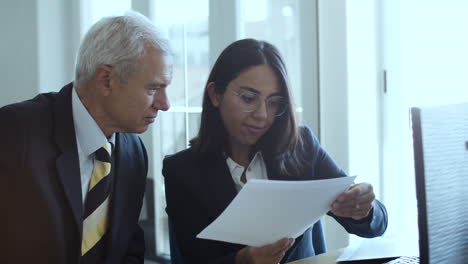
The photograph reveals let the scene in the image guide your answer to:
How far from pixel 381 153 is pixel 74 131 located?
150 centimetres

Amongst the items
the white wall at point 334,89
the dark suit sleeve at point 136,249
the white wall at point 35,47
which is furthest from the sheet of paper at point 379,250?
the white wall at point 35,47

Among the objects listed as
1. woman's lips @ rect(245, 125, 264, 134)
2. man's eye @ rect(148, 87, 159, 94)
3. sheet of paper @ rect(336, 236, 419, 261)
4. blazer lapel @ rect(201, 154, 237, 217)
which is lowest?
sheet of paper @ rect(336, 236, 419, 261)

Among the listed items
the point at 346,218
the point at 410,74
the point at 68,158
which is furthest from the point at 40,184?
the point at 410,74

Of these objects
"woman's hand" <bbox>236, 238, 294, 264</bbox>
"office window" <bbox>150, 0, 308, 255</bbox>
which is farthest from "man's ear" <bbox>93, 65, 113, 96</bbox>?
"office window" <bbox>150, 0, 308, 255</bbox>

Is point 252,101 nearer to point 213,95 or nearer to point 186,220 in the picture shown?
point 213,95

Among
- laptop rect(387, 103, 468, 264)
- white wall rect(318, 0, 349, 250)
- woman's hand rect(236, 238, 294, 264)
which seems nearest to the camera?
laptop rect(387, 103, 468, 264)

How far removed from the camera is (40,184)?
1083mm

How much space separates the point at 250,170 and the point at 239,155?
0.21 feet

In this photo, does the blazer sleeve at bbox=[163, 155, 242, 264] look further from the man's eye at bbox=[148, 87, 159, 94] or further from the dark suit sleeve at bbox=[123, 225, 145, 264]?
the man's eye at bbox=[148, 87, 159, 94]

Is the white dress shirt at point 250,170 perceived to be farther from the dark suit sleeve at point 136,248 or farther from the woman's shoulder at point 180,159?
the dark suit sleeve at point 136,248

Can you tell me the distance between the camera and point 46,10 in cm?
166

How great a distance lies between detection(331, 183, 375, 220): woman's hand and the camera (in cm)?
116

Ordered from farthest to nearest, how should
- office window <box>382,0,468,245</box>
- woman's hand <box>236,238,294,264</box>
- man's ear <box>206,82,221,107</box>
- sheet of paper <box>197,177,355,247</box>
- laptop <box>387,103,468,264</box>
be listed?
1. office window <box>382,0,468,245</box>
2. man's ear <box>206,82,221,107</box>
3. woman's hand <box>236,238,294,264</box>
4. sheet of paper <box>197,177,355,247</box>
5. laptop <box>387,103,468,264</box>

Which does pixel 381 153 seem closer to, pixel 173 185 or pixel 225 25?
pixel 225 25
